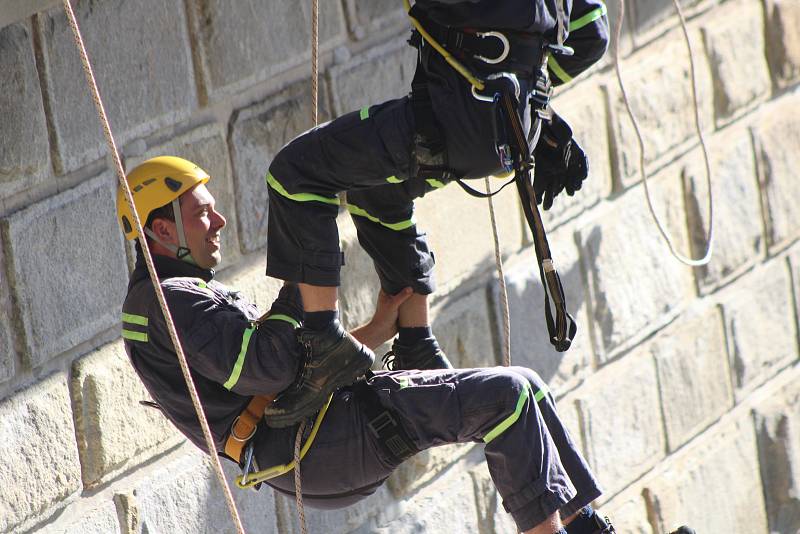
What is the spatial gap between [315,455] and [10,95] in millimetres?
1079

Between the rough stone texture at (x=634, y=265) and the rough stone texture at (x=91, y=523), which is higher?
the rough stone texture at (x=91, y=523)

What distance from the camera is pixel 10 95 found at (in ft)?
10.1

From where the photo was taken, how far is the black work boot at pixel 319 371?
9.75ft

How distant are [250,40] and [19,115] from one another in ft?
2.64

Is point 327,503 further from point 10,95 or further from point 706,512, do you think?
point 706,512

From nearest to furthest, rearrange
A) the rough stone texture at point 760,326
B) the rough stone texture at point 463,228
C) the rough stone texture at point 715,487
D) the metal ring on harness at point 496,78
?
1. the metal ring on harness at point 496,78
2. the rough stone texture at point 463,228
3. the rough stone texture at point 715,487
4. the rough stone texture at point 760,326

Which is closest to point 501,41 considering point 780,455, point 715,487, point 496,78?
point 496,78

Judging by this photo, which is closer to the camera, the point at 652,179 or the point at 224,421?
the point at 224,421

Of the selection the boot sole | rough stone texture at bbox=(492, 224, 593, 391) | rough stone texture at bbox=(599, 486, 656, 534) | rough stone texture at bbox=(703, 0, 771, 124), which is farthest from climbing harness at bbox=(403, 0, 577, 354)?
rough stone texture at bbox=(703, 0, 771, 124)

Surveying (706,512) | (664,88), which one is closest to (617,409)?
(706,512)

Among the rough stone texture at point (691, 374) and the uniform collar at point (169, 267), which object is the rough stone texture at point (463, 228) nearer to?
the rough stone texture at point (691, 374)

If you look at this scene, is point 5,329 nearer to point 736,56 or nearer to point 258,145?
point 258,145

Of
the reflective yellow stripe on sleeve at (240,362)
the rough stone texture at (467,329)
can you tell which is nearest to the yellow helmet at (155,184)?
the reflective yellow stripe on sleeve at (240,362)

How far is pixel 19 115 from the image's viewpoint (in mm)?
3096
